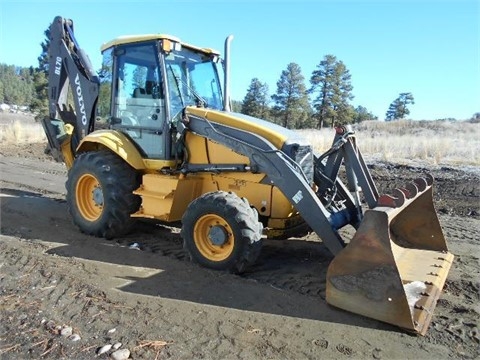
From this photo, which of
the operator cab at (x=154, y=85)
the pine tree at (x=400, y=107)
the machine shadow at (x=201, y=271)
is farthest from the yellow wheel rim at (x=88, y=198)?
the pine tree at (x=400, y=107)

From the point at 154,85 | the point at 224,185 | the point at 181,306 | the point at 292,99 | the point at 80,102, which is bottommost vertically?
the point at 181,306

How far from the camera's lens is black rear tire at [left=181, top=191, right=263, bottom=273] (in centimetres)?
462

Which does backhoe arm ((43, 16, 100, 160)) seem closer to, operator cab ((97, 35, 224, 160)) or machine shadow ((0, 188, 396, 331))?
operator cab ((97, 35, 224, 160))

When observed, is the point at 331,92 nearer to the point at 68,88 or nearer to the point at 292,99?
the point at 292,99

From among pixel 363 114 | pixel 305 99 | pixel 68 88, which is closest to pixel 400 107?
pixel 363 114

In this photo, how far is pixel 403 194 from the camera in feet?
13.9

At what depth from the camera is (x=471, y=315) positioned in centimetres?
401

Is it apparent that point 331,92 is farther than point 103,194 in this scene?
Yes

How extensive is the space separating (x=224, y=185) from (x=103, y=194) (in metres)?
1.72

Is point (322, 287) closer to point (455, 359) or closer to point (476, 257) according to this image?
point (455, 359)

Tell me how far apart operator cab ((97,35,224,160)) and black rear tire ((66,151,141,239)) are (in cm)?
46

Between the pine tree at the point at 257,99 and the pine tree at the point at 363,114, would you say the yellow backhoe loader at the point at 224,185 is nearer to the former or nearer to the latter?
the pine tree at the point at 257,99

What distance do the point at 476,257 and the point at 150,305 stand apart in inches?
168

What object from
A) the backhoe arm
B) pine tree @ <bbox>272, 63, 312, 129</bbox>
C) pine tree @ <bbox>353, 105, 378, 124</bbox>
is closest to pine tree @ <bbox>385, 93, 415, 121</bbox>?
pine tree @ <bbox>353, 105, 378, 124</bbox>
